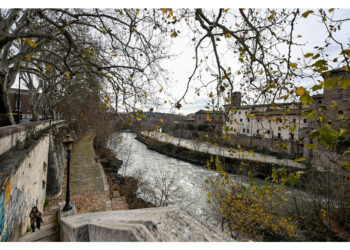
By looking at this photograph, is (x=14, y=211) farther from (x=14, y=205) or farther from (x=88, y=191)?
(x=88, y=191)

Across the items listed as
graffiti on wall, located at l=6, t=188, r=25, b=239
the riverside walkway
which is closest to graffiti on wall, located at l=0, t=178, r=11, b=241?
graffiti on wall, located at l=6, t=188, r=25, b=239

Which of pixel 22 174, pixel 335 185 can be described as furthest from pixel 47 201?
pixel 335 185

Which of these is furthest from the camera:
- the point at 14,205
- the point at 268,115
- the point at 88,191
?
the point at 88,191

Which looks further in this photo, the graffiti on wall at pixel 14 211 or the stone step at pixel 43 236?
the stone step at pixel 43 236

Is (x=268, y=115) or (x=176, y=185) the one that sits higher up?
(x=268, y=115)

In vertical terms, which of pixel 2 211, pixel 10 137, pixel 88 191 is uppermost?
pixel 10 137

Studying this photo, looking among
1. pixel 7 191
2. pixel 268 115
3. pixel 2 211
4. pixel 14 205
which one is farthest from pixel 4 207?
pixel 268 115

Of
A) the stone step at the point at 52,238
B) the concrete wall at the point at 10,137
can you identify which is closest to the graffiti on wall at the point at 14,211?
the stone step at the point at 52,238

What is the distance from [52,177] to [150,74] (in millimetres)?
8449

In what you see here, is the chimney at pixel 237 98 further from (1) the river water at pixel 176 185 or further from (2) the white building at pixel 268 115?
(1) the river water at pixel 176 185

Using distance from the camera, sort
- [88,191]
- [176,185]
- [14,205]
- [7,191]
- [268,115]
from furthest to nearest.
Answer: [176,185]
[88,191]
[14,205]
[268,115]
[7,191]

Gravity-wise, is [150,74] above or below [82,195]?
A: above

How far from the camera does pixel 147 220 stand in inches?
49.7

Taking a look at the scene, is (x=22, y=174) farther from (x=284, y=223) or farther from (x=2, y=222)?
(x=284, y=223)
